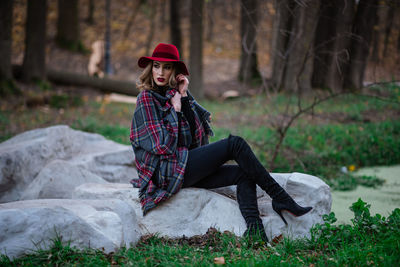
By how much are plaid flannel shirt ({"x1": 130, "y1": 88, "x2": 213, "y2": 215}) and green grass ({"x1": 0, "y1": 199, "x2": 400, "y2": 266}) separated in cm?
44

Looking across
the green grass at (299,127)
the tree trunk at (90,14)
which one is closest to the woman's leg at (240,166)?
the green grass at (299,127)

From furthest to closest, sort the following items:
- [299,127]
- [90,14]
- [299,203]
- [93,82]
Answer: [90,14] → [93,82] → [299,127] → [299,203]

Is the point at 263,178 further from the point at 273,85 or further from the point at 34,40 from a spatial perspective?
the point at 34,40

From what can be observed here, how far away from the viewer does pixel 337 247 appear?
10.3ft

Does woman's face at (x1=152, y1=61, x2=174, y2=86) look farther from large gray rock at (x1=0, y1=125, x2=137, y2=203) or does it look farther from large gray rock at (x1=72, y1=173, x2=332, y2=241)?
large gray rock at (x1=0, y1=125, x2=137, y2=203)

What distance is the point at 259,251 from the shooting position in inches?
118

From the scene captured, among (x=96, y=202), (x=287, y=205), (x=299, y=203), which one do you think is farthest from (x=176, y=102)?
(x=299, y=203)

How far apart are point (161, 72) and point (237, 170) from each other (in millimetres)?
1201

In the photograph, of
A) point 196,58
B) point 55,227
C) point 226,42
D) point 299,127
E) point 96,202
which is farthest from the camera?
point 226,42

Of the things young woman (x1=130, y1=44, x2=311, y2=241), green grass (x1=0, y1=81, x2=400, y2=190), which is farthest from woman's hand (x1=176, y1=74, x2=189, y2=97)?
green grass (x1=0, y1=81, x2=400, y2=190)

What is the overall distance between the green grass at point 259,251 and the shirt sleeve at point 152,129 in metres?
0.80

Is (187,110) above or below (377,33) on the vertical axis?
below

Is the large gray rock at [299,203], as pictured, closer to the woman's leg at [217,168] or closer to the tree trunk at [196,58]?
the woman's leg at [217,168]

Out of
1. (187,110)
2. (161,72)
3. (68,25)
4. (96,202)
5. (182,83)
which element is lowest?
(96,202)
